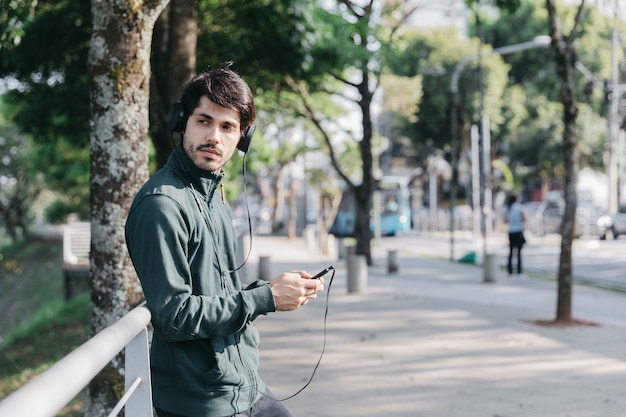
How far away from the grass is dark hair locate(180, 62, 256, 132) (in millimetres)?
5343

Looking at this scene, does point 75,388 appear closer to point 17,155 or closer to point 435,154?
point 17,155

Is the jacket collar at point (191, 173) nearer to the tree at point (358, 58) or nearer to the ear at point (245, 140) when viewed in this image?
the ear at point (245, 140)

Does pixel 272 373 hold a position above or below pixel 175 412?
below

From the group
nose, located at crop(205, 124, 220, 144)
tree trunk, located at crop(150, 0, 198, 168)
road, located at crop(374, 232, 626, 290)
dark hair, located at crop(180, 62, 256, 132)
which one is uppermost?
tree trunk, located at crop(150, 0, 198, 168)

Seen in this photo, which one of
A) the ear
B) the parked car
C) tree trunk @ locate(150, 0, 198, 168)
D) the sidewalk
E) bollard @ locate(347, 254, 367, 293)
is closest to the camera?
the ear

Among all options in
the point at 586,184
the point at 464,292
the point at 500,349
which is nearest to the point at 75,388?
the point at 500,349

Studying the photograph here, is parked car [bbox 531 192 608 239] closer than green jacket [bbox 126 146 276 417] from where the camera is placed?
No

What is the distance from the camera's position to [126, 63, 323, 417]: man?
2.20m

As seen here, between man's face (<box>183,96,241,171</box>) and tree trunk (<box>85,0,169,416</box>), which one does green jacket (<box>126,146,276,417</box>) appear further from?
tree trunk (<box>85,0,169,416</box>)

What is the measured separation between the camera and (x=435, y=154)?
52.9 meters

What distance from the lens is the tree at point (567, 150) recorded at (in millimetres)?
10344

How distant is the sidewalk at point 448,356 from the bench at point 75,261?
428 inches

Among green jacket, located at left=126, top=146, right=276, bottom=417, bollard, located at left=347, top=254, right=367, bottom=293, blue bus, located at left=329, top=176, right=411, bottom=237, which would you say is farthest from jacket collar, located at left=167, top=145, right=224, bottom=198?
blue bus, located at left=329, top=176, right=411, bottom=237

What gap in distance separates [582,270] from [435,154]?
33.6 metres
